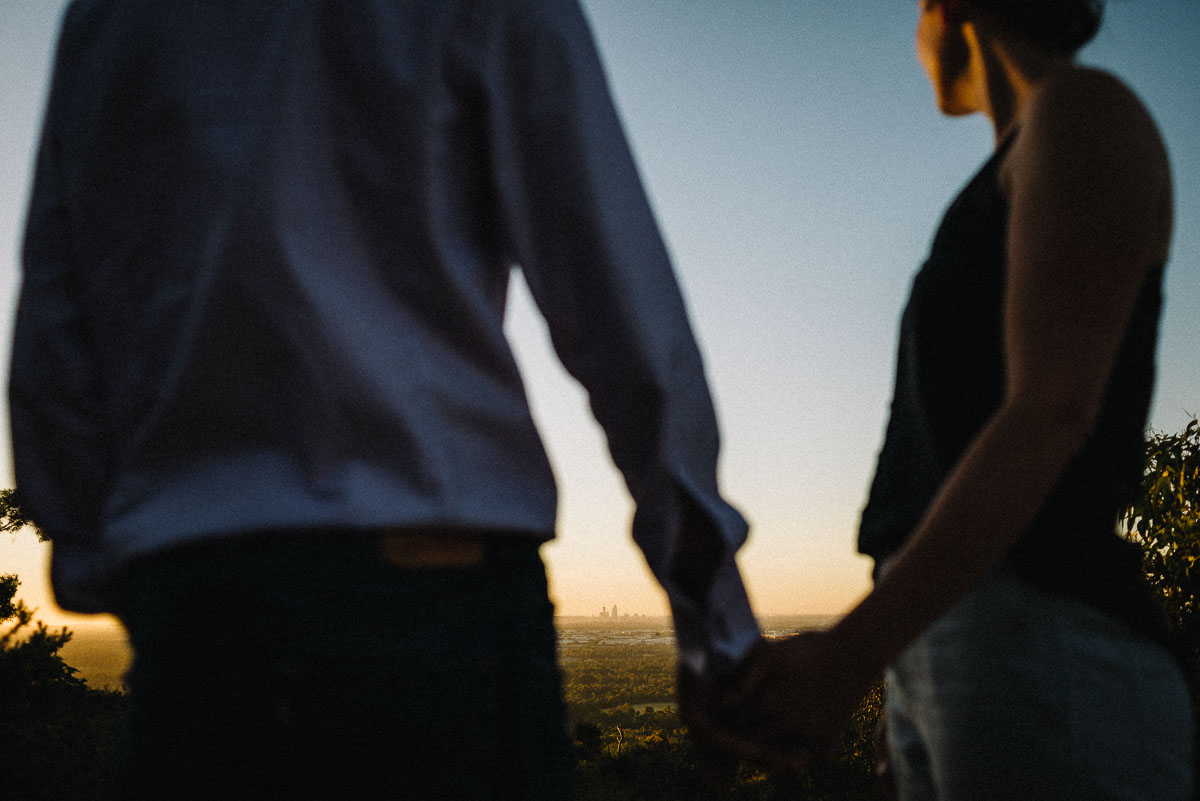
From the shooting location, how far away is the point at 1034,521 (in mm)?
1013

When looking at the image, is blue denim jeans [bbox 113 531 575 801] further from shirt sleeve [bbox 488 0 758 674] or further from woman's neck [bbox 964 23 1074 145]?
woman's neck [bbox 964 23 1074 145]

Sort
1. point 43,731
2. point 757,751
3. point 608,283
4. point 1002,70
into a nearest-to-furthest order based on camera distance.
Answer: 1. point 608,283
2. point 757,751
3. point 1002,70
4. point 43,731

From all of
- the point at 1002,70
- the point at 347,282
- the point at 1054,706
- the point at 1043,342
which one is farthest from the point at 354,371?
the point at 1002,70

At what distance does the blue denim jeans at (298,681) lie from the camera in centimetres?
Answer: 77

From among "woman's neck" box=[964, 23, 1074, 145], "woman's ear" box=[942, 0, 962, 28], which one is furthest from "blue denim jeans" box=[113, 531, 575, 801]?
"woman's ear" box=[942, 0, 962, 28]

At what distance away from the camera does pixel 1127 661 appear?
3.19ft

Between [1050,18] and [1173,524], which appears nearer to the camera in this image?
[1050,18]

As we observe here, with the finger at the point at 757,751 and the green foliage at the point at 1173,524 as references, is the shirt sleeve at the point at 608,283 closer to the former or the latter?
the finger at the point at 757,751

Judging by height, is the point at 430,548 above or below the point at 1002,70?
below

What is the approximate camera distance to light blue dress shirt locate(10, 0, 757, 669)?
0.84m

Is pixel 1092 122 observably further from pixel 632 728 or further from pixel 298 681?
pixel 632 728

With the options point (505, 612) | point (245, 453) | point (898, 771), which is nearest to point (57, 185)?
point (245, 453)

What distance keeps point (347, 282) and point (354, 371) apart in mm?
130

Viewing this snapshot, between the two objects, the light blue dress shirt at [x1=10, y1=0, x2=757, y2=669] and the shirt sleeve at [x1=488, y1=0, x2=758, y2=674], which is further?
the shirt sleeve at [x1=488, y1=0, x2=758, y2=674]
